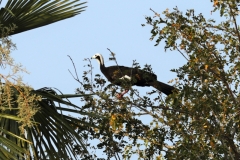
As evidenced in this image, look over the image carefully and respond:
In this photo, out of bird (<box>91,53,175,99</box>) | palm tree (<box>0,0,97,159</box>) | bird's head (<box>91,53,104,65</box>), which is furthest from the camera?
bird's head (<box>91,53,104,65</box>)

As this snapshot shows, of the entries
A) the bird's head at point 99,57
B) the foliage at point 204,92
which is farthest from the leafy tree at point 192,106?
the bird's head at point 99,57

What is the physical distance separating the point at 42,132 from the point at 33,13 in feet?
3.66

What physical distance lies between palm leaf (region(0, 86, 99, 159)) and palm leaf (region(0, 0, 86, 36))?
675mm

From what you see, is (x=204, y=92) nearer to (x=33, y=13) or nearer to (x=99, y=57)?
(x=33, y=13)

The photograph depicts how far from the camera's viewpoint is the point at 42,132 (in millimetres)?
4352

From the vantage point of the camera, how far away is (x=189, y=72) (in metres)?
5.55

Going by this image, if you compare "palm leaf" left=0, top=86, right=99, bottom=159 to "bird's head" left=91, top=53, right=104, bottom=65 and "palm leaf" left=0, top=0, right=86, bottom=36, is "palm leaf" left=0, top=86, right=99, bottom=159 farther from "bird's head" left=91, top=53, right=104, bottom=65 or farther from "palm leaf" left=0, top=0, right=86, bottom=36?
"bird's head" left=91, top=53, right=104, bottom=65

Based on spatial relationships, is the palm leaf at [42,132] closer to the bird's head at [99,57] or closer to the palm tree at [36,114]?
the palm tree at [36,114]

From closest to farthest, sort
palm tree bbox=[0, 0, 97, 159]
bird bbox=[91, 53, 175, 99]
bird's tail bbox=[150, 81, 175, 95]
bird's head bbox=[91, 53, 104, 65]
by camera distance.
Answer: palm tree bbox=[0, 0, 97, 159]
bird bbox=[91, 53, 175, 99]
bird's tail bbox=[150, 81, 175, 95]
bird's head bbox=[91, 53, 104, 65]

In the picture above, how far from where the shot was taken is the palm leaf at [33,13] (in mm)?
4766

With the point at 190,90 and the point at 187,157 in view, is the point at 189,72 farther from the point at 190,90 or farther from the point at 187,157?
the point at 187,157

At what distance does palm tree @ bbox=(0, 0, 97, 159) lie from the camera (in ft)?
12.3

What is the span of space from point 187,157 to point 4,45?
249cm

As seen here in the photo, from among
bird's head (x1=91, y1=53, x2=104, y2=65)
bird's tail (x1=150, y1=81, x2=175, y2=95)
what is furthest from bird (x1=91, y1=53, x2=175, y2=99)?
bird's head (x1=91, y1=53, x2=104, y2=65)
